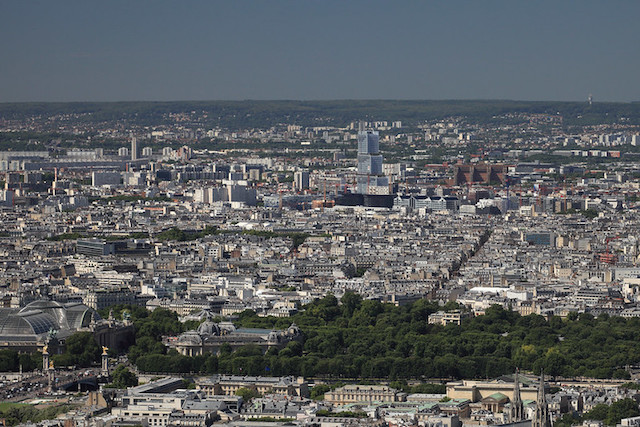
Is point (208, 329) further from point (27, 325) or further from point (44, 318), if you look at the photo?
point (27, 325)

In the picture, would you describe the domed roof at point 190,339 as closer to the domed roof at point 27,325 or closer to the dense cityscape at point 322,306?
the dense cityscape at point 322,306

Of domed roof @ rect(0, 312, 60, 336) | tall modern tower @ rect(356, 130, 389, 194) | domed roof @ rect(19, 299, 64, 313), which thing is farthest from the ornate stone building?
tall modern tower @ rect(356, 130, 389, 194)

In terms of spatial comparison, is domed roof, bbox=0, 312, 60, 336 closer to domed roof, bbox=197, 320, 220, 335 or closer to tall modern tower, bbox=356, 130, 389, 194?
domed roof, bbox=197, 320, 220, 335

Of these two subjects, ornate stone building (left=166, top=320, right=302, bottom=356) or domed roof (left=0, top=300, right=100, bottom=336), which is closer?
ornate stone building (left=166, top=320, right=302, bottom=356)

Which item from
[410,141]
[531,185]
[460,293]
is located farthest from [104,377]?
[410,141]

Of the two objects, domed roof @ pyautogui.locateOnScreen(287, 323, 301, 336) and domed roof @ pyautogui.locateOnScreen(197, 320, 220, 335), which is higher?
domed roof @ pyautogui.locateOnScreen(197, 320, 220, 335)

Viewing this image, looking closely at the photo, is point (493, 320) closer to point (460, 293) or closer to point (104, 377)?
point (460, 293)
